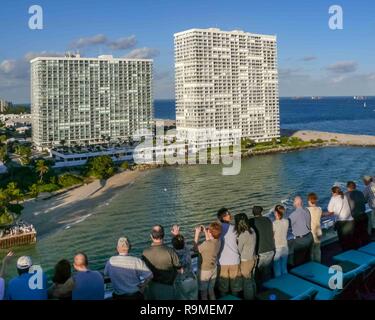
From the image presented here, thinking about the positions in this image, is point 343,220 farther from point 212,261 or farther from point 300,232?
point 212,261

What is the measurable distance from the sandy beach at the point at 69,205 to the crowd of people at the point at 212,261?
13.7 meters

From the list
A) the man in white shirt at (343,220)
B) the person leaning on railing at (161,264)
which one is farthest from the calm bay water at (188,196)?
the person leaning on railing at (161,264)

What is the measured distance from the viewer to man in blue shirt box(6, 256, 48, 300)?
202 centimetres

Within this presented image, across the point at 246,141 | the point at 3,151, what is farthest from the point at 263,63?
the point at 3,151

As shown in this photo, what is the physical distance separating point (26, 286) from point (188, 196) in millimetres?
19029

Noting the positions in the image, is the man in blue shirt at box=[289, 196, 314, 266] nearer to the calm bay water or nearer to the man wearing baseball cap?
the man wearing baseball cap

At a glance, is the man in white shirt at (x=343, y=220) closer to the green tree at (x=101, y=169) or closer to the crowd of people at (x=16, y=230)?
the crowd of people at (x=16, y=230)

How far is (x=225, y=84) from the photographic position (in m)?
41.8

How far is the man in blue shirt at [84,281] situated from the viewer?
205 centimetres

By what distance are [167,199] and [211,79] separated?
2256cm

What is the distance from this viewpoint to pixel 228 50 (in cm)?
4184

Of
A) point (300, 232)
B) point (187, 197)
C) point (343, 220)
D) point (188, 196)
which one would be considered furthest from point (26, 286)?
point (188, 196)

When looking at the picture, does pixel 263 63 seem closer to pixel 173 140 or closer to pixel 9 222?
pixel 173 140

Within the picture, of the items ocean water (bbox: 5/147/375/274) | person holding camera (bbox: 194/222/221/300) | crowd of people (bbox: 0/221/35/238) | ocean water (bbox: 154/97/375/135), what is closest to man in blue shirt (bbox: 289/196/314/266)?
person holding camera (bbox: 194/222/221/300)
